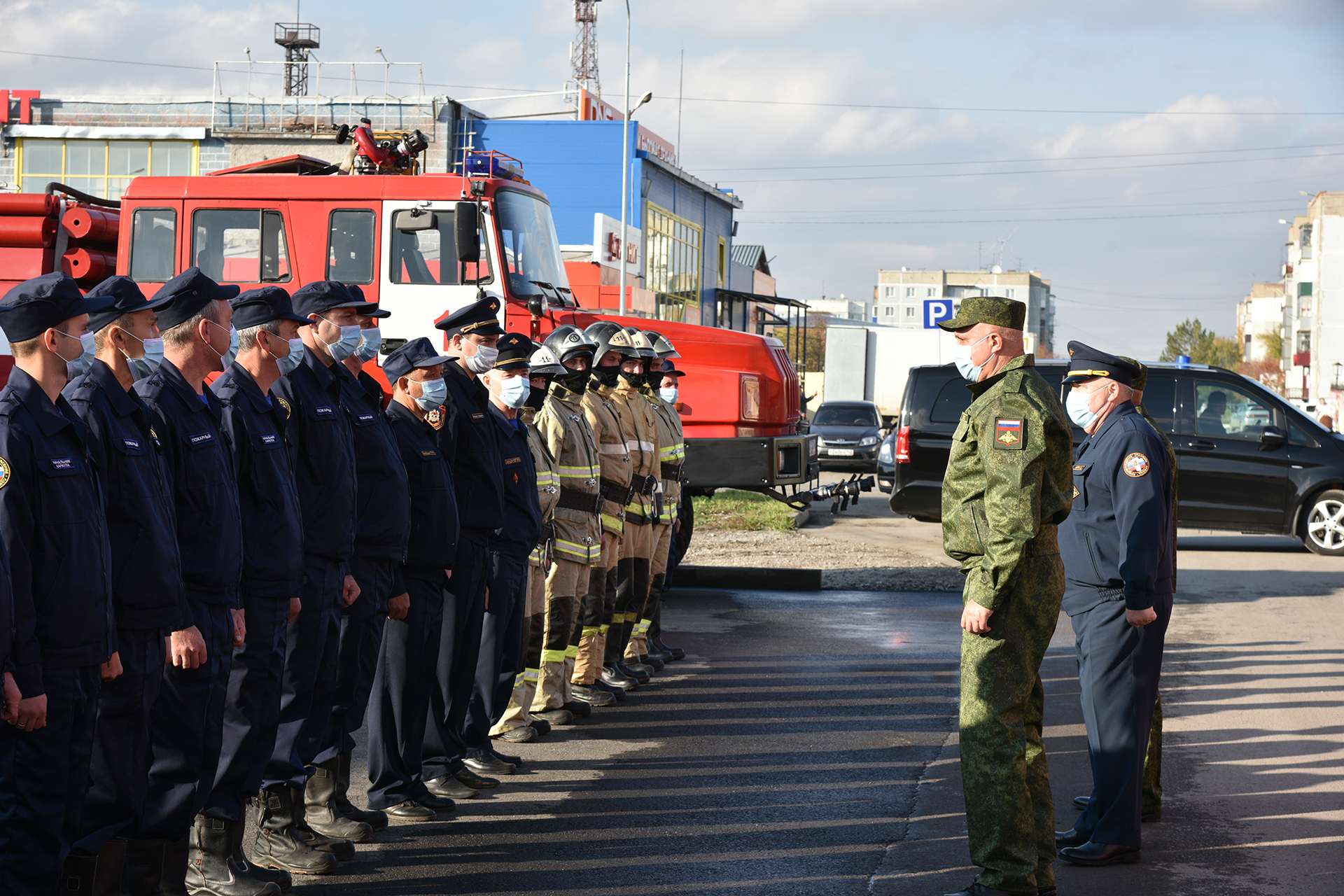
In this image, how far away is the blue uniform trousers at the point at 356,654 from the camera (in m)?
5.40

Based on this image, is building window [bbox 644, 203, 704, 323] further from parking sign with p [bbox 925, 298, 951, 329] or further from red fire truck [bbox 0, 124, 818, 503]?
red fire truck [bbox 0, 124, 818, 503]

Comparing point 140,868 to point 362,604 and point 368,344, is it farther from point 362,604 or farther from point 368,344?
point 368,344

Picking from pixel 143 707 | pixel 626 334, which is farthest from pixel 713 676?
pixel 143 707

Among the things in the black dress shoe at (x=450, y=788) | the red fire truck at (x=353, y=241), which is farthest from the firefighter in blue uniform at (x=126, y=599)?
the red fire truck at (x=353, y=241)

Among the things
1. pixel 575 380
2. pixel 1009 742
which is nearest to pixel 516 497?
pixel 575 380

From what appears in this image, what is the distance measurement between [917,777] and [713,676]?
8.59 ft

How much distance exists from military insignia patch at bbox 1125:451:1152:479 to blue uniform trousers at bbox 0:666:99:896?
3879 mm

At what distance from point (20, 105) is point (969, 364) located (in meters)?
33.3

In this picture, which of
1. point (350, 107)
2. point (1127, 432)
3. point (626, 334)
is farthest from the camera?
point (350, 107)

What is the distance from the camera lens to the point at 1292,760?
22.4ft

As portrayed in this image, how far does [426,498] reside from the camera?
5.83 m

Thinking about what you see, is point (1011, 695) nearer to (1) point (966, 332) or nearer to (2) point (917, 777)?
(1) point (966, 332)

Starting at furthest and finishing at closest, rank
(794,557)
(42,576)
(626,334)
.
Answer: (794,557) → (626,334) → (42,576)

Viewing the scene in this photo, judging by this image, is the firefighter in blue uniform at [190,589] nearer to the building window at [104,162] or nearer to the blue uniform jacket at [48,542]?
the blue uniform jacket at [48,542]
